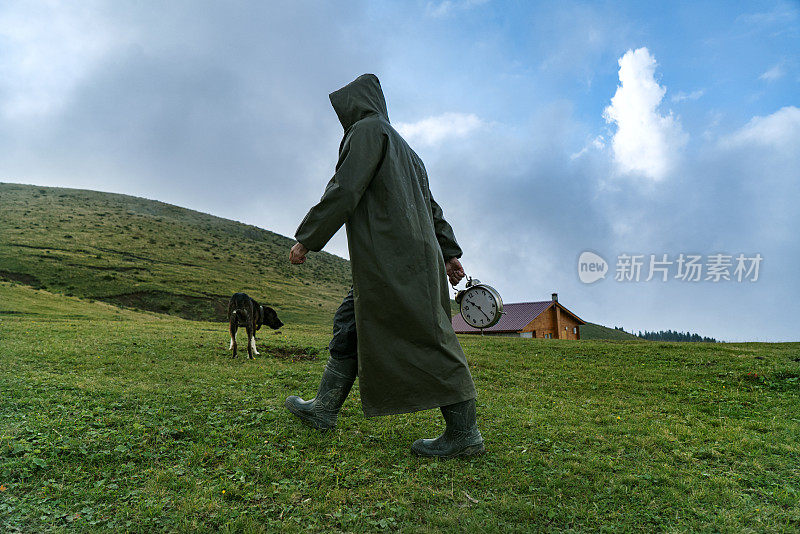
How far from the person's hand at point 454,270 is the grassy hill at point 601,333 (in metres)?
65.9

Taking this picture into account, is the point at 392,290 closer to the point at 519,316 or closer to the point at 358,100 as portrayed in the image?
the point at 358,100

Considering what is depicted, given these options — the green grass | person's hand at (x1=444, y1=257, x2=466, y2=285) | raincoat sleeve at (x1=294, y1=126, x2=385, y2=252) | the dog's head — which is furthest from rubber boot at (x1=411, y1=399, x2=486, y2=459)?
the dog's head

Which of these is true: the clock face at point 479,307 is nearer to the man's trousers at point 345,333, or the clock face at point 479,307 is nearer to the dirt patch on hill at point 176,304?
the man's trousers at point 345,333

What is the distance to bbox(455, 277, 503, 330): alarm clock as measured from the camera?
488 centimetres

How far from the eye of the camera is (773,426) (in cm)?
519

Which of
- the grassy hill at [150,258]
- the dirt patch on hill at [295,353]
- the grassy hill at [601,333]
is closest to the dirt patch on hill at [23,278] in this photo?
the grassy hill at [150,258]

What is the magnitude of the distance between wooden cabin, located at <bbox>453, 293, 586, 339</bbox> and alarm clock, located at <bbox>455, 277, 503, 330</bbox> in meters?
35.4

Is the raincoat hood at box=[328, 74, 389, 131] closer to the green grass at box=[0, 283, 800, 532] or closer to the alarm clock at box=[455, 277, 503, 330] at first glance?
the alarm clock at box=[455, 277, 503, 330]

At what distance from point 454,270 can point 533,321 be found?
1534 inches

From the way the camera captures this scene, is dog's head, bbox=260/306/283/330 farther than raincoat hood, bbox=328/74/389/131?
Yes

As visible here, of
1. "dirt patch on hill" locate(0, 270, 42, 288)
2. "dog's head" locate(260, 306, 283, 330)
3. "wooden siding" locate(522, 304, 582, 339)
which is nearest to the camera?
"dog's head" locate(260, 306, 283, 330)

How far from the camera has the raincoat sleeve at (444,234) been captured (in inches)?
184

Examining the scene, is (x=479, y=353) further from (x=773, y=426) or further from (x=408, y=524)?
(x=408, y=524)

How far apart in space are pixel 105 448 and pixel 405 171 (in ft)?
11.4
